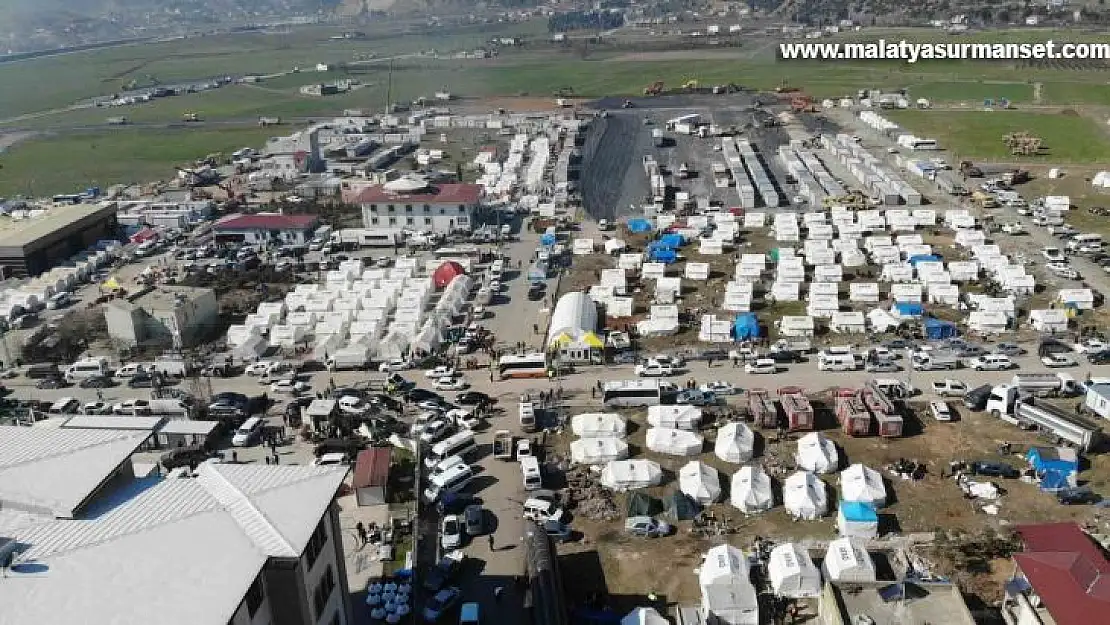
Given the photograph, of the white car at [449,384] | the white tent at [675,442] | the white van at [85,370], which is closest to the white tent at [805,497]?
the white tent at [675,442]

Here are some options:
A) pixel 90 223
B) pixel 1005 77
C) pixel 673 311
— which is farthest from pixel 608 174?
pixel 1005 77

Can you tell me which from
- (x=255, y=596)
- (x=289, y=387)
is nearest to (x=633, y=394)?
(x=289, y=387)

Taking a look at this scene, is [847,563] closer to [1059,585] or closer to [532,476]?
[1059,585]

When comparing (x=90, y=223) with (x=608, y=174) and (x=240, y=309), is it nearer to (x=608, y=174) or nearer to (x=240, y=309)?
(x=240, y=309)

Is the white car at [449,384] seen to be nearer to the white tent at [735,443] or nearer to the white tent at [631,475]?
the white tent at [631,475]

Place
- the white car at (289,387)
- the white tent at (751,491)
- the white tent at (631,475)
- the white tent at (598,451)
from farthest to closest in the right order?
1. the white car at (289,387)
2. the white tent at (598,451)
3. the white tent at (631,475)
4. the white tent at (751,491)

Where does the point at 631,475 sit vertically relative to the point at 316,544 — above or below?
below

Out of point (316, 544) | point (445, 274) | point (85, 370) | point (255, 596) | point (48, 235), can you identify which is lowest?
point (85, 370)
